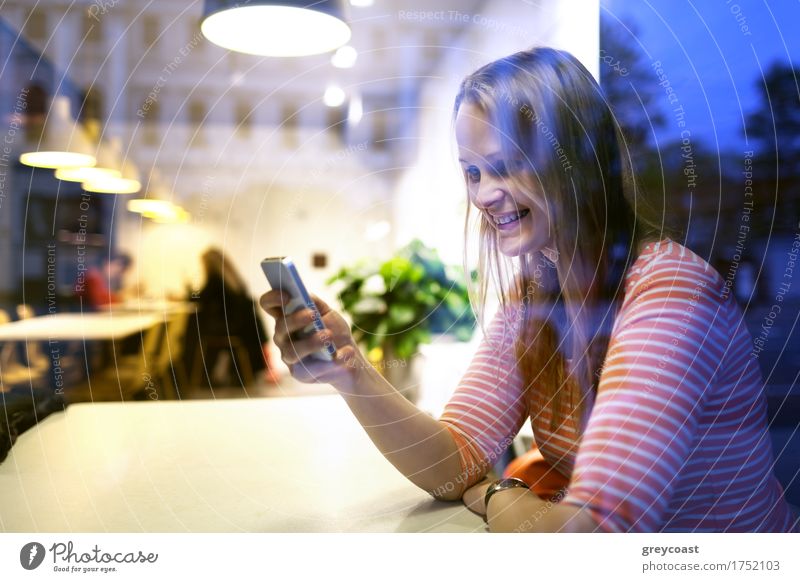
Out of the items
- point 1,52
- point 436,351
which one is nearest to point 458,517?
point 436,351

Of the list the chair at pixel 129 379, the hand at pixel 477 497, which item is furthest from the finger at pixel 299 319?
the hand at pixel 477 497

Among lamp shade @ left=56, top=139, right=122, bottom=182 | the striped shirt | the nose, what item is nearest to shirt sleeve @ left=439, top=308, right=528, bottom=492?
the striped shirt

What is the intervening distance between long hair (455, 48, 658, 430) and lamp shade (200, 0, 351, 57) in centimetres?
13

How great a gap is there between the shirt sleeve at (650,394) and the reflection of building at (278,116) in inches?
7.4

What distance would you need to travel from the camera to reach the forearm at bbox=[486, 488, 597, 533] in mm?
585

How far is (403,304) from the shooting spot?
653mm

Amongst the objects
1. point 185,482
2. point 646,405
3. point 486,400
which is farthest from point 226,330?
point 646,405

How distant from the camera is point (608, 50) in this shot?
62 centimetres

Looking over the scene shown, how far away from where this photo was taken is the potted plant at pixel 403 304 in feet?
2.04

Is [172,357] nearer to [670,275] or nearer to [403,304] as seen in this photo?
[403,304]

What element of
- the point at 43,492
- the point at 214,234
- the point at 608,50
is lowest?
the point at 43,492

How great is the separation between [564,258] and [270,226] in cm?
25

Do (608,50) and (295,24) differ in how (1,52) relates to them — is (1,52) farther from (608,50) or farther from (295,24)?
(608,50)
